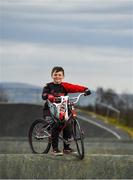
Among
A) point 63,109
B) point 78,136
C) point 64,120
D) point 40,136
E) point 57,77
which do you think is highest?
point 57,77

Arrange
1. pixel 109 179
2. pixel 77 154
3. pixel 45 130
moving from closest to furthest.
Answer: pixel 109 179, pixel 77 154, pixel 45 130

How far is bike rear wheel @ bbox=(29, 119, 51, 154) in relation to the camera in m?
12.5

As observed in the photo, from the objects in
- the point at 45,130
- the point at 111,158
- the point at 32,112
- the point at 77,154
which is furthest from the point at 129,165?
the point at 32,112

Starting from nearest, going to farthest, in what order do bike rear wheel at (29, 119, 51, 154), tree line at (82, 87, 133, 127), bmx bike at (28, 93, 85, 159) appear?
bmx bike at (28, 93, 85, 159), bike rear wheel at (29, 119, 51, 154), tree line at (82, 87, 133, 127)

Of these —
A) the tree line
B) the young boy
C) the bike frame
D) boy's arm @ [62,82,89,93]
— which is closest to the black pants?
the young boy

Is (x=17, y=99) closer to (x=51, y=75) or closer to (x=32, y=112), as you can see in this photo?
(x=32, y=112)

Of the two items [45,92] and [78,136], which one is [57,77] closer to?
[45,92]

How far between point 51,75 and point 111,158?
6.13 ft

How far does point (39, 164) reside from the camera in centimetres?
1086

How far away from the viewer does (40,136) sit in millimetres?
12711

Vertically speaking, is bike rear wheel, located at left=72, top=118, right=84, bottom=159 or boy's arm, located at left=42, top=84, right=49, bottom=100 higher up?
boy's arm, located at left=42, top=84, right=49, bottom=100

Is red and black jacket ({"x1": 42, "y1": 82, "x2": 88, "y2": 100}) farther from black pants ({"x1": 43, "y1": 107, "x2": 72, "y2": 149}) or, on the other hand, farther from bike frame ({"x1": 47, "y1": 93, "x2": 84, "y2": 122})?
black pants ({"x1": 43, "y1": 107, "x2": 72, "y2": 149})

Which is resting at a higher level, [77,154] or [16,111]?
[77,154]

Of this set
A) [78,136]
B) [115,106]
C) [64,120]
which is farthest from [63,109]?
[115,106]
